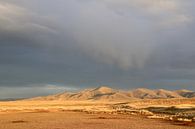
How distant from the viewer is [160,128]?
3556cm

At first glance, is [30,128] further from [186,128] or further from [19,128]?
[186,128]

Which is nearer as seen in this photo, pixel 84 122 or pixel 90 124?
pixel 90 124

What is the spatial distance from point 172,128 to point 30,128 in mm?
13682

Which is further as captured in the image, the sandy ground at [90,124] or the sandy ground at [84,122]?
the sandy ground at [84,122]

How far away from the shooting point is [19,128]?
36.8 meters

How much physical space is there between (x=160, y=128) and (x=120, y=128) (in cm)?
379

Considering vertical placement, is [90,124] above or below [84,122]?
below

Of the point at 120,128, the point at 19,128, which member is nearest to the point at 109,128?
the point at 120,128

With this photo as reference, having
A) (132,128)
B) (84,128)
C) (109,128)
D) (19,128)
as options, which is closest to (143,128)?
(132,128)

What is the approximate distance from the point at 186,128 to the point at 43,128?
13645 millimetres

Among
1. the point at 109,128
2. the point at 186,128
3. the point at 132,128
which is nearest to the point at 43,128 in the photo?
the point at 109,128

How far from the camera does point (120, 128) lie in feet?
118

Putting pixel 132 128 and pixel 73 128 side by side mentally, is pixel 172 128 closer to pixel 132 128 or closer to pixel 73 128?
pixel 132 128

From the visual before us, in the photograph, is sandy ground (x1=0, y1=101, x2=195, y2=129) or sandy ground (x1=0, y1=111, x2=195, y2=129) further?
sandy ground (x1=0, y1=101, x2=195, y2=129)
